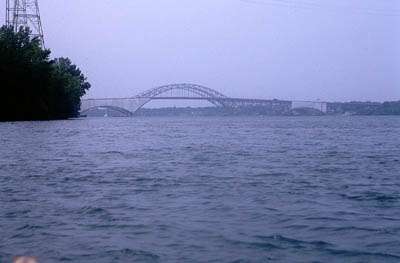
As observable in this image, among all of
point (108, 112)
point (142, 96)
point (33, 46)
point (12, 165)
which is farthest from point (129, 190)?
point (108, 112)

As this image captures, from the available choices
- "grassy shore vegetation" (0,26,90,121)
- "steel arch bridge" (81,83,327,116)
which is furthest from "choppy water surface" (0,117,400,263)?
"steel arch bridge" (81,83,327,116)

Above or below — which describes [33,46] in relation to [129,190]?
above

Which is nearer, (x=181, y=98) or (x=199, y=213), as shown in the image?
(x=199, y=213)

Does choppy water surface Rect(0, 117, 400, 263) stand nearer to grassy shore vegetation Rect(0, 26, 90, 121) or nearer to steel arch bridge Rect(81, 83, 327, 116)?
grassy shore vegetation Rect(0, 26, 90, 121)

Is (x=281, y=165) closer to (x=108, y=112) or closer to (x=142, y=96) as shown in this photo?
(x=142, y=96)

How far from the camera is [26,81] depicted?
53.4 meters

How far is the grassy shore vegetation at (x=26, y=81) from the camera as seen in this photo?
50938 mm

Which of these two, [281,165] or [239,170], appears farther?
[281,165]

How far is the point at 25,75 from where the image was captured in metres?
53.2

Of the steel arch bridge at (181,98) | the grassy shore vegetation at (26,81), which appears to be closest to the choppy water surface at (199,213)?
the grassy shore vegetation at (26,81)

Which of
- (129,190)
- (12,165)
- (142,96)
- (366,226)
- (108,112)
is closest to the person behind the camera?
(366,226)

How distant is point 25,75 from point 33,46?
23.7ft

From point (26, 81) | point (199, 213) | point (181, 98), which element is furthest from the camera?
point (181, 98)

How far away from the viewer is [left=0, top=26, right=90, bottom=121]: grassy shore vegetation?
50.9m
